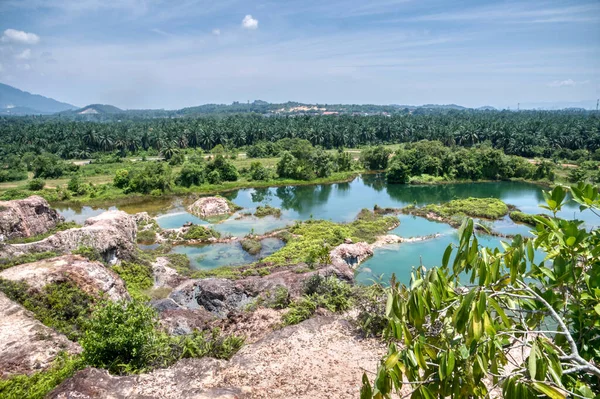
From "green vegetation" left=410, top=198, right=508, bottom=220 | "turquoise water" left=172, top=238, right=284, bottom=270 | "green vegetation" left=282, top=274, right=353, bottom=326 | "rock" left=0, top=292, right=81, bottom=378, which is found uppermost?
"rock" left=0, top=292, right=81, bottom=378

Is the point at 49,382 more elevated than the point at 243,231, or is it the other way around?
the point at 49,382

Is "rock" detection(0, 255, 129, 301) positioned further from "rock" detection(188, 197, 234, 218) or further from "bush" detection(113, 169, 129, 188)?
"bush" detection(113, 169, 129, 188)

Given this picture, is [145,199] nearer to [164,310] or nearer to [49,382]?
[164,310]

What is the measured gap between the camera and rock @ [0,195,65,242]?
2110 cm

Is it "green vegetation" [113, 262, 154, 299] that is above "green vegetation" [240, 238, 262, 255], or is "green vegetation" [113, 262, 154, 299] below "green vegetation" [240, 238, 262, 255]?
above

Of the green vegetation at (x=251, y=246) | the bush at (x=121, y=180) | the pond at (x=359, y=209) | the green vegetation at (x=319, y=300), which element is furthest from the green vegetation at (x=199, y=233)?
the bush at (x=121, y=180)

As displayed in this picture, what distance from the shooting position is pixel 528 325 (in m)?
2.73

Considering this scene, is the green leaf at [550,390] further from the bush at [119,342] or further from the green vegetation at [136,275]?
the green vegetation at [136,275]

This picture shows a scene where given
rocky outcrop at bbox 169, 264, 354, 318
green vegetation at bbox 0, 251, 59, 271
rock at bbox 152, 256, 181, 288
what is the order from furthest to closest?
1. rock at bbox 152, 256, 181, 288
2. rocky outcrop at bbox 169, 264, 354, 318
3. green vegetation at bbox 0, 251, 59, 271

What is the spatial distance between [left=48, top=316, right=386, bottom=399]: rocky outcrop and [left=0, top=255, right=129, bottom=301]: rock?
6.50 m

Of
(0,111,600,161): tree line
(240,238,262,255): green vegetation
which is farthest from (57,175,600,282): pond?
(0,111,600,161): tree line

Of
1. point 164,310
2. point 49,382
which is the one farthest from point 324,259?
point 49,382

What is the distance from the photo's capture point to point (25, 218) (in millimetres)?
22328

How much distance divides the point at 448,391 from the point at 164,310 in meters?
13.8
